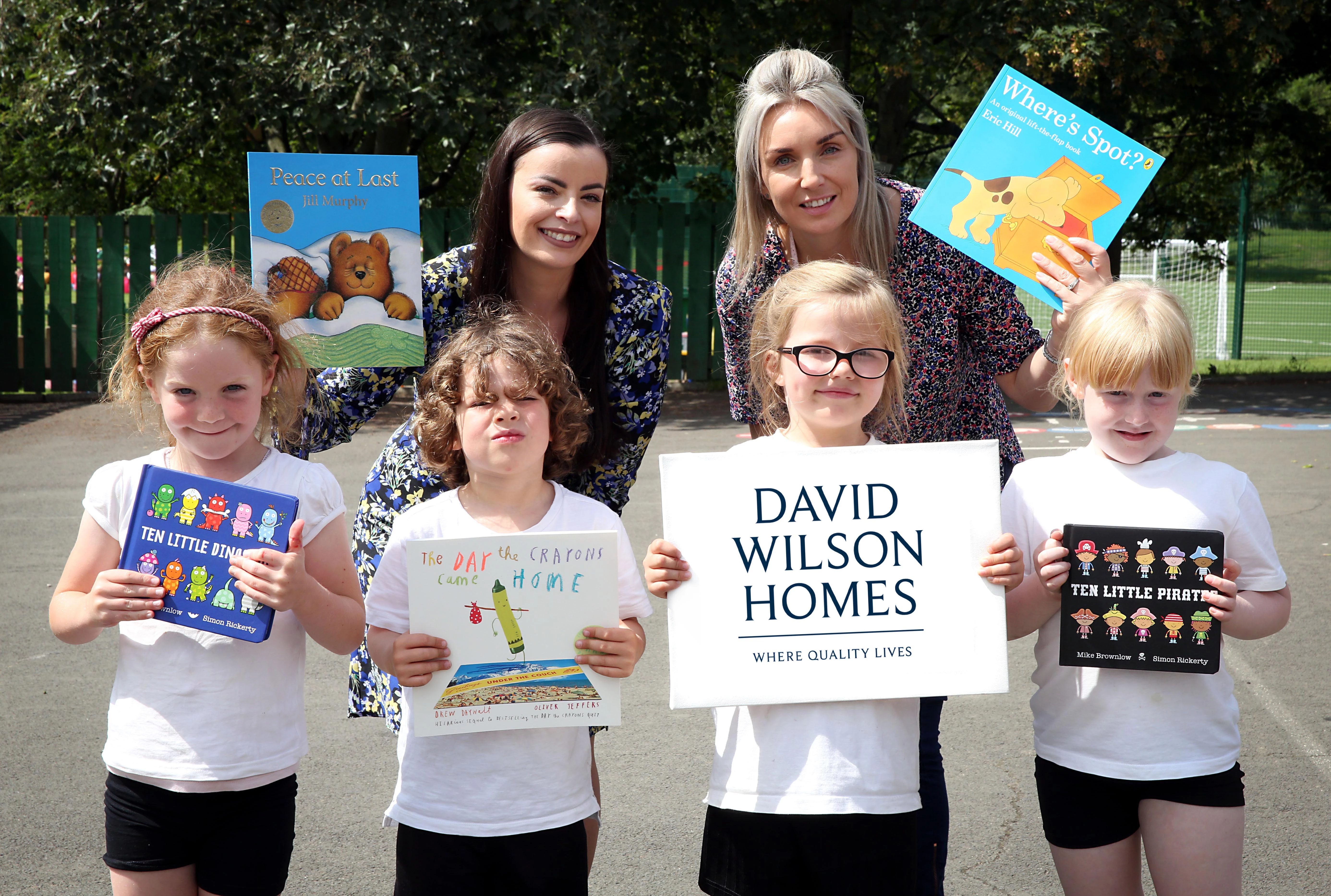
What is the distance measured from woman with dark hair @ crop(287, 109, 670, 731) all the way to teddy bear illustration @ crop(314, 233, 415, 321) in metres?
0.11

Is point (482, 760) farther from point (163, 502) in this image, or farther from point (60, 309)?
point (60, 309)

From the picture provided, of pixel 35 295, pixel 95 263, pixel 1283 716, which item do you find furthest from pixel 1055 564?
pixel 35 295

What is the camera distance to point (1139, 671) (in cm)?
229

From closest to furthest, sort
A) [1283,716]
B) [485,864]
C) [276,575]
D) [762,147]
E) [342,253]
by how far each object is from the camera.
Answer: [276,575]
[485,864]
[342,253]
[762,147]
[1283,716]

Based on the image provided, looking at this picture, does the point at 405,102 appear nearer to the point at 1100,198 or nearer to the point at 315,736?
the point at 315,736

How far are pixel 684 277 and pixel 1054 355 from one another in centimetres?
1161

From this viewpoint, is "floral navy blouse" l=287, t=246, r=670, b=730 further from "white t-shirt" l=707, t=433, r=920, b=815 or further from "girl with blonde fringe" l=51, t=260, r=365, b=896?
"white t-shirt" l=707, t=433, r=920, b=815

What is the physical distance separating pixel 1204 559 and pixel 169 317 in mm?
2094

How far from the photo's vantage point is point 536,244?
2730mm

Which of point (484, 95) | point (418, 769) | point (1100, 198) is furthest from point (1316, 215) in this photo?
point (418, 769)

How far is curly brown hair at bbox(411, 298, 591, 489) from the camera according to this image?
244 centimetres

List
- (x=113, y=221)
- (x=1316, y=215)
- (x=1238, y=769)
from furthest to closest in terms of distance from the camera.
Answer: (x=1316, y=215) < (x=113, y=221) < (x=1238, y=769)

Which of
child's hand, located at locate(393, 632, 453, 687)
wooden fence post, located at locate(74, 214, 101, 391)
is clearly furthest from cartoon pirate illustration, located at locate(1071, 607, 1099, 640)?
wooden fence post, located at locate(74, 214, 101, 391)

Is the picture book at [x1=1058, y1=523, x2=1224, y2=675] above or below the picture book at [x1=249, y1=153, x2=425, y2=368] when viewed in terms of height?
below
